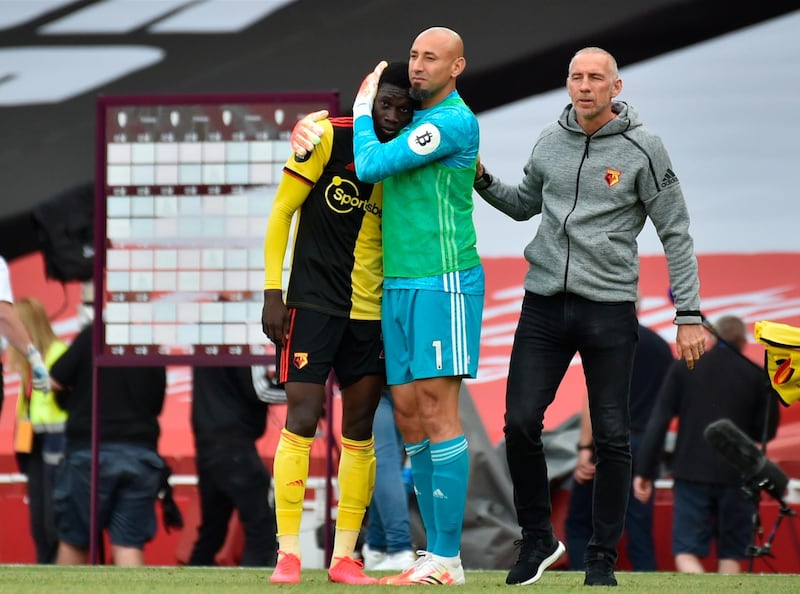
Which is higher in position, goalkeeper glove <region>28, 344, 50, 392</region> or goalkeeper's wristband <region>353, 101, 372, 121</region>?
goalkeeper's wristband <region>353, 101, 372, 121</region>

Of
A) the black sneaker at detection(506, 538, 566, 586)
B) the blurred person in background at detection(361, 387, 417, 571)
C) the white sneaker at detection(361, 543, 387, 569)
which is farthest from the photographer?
the white sneaker at detection(361, 543, 387, 569)

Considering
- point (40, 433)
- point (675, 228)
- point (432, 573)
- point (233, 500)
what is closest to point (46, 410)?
point (40, 433)

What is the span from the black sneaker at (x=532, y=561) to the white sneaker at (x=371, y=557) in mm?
2142

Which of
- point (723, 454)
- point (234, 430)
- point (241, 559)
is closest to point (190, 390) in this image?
point (234, 430)

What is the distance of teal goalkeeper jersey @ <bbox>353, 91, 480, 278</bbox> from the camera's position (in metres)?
4.76

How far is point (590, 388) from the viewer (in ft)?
16.4

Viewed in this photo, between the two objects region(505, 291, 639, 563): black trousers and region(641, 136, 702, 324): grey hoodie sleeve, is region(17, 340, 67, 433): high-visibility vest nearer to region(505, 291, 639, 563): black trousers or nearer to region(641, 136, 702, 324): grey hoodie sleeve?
region(505, 291, 639, 563): black trousers

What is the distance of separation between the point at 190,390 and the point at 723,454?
266 centimetres

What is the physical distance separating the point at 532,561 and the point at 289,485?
0.78m

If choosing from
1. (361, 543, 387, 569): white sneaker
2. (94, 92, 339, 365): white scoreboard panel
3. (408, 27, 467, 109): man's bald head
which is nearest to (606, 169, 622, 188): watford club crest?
(408, 27, 467, 109): man's bald head

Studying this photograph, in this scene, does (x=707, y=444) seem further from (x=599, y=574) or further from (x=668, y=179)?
(x=668, y=179)

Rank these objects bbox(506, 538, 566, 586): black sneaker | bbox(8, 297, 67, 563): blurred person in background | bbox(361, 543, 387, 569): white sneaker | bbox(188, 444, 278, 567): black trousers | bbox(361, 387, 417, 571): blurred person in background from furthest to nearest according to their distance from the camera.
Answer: bbox(8, 297, 67, 563): blurred person in background, bbox(188, 444, 278, 567): black trousers, bbox(361, 543, 387, 569): white sneaker, bbox(361, 387, 417, 571): blurred person in background, bbox(506, 538, 566, 586): black sneaker

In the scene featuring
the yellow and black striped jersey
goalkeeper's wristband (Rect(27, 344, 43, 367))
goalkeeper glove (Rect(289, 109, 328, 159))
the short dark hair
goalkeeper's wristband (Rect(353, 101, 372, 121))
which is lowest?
goalkeeper's wristband (Rect(27, 344, 43, 367))

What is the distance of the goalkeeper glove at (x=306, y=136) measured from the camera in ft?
16.2
